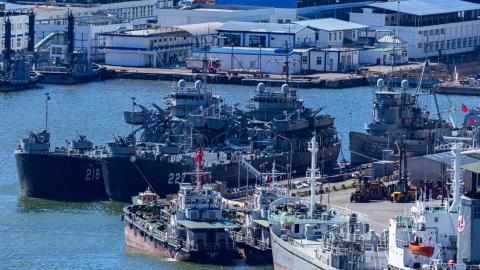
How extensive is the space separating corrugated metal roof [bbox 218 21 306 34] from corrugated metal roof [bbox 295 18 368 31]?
0.82 m

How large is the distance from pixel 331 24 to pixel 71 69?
1251 cm

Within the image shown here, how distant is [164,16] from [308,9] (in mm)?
6287

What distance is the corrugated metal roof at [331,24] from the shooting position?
87062mm

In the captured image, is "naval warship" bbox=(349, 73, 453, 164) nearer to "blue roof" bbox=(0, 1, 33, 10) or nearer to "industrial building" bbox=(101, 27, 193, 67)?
"industrial building" bbox=(101, 27, 193, 67)

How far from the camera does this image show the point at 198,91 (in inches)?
2256

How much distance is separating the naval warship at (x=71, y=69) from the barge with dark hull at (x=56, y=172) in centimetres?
2644

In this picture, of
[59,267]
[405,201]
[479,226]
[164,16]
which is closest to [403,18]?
[164,16]

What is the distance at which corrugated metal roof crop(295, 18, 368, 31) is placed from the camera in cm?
8706

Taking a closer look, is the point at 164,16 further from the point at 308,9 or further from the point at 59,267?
the point at 59,267

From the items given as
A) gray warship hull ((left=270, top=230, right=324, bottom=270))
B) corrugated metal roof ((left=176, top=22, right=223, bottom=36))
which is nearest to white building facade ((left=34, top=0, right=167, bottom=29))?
corrugated metal roof ((left=176, top=22, right=223, bottom=36))

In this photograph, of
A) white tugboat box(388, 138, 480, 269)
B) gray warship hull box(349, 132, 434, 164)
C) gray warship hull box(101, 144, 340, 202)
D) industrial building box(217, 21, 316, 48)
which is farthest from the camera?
industrial building box(217, 21, 316, 48)

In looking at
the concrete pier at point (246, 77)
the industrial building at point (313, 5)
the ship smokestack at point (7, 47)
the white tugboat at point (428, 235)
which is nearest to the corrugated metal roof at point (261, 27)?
the concrete pier at point (246, 77)

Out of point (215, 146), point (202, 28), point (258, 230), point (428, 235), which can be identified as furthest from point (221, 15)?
point (428, 235)

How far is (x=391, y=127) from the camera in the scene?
191ft
